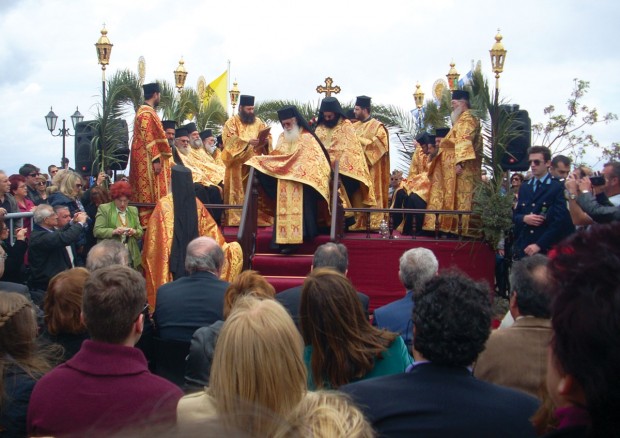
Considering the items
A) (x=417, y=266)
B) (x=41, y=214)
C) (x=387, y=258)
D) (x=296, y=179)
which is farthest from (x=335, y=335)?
(x=387, y=258)

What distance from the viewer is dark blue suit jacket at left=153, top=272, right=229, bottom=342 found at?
4.57m

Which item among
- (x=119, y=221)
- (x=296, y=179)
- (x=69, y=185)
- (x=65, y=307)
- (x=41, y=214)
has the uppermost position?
(x=296, y=179)

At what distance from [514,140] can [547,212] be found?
196cm

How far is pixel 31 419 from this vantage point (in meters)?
2.68

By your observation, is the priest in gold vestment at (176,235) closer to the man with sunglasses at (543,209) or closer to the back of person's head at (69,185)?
the back of person's head at (69,185)

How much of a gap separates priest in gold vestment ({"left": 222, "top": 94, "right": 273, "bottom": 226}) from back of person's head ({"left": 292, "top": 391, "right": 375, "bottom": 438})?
9.49 meters

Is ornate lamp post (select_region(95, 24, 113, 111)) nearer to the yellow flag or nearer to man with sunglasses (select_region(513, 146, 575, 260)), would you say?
man with sunglasses (select_region(513, 146, 575, 260))

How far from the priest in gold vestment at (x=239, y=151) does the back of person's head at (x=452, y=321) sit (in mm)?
8691

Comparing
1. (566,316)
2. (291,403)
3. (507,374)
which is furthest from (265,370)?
(507,374)

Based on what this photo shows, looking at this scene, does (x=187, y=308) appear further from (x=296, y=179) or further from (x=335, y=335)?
(x=296, y=179)

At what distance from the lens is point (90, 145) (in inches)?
430

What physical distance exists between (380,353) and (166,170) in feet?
27.7

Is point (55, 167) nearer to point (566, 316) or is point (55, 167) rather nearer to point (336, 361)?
point (336, 361)

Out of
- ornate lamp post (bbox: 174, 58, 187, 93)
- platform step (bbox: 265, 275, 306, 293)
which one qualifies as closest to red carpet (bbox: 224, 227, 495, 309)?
platform step (bbox: 265, 275, 306, 293)
